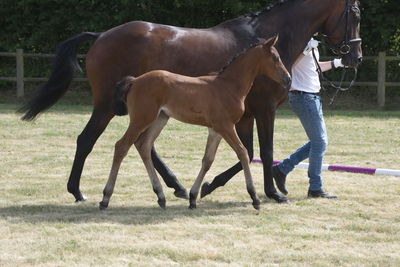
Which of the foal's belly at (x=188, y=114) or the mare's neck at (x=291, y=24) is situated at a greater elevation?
the mare's neck at (x=291, y=24)

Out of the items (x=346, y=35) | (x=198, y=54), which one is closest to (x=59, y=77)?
(x=198, y=54)

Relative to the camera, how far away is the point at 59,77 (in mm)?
8438

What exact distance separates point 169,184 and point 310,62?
2014 millimetres

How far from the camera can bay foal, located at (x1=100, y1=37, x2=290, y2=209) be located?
7.32 m

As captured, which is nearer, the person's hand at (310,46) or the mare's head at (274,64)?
the mare's head at (274,64)

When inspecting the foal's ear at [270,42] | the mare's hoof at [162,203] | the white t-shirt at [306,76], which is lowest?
the mare's hoof at [162,203]

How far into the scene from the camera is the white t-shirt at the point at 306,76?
8.32 meters

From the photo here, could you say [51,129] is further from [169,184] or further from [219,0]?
[219,0]

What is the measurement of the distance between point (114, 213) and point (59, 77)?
184 cm

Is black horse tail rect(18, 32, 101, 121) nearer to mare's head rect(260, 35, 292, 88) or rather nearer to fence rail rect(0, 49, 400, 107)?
mare's head rect(260, 35, 292, 88)

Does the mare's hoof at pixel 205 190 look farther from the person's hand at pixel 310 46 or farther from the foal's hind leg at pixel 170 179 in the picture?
the person's hand at pixel 310 46

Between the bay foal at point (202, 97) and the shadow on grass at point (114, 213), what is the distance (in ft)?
0.51

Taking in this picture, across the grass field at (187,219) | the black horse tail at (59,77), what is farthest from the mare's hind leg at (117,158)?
the black horse tail at (59,77)

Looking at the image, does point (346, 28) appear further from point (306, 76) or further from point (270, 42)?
point (270, 42)
